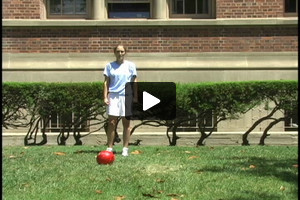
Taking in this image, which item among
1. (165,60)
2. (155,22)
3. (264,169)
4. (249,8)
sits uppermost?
(249,8)

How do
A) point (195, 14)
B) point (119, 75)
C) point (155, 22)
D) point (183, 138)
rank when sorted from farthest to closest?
point (195, 14), point (155, 22), point (183, 138), point (119, 75)

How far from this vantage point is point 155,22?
1200cm

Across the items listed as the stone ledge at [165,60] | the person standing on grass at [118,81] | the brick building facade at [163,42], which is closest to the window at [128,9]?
the brick building facade at [163,42]

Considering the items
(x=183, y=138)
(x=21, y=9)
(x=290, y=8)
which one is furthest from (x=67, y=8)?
(x=290, y=8)

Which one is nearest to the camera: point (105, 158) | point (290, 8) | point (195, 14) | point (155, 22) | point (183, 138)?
point (105, 158)

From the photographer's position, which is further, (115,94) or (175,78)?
(175,78)

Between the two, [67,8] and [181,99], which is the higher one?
[67,8]

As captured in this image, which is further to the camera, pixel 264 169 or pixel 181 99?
pixel 181 99

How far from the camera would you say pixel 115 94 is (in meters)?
7.36

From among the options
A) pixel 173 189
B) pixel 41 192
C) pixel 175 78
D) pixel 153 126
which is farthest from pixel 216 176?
pixel 175 78

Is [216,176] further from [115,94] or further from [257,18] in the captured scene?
[257,18]

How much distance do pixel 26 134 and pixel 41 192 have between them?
6416 millimetres

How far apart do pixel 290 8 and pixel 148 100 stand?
4837mm
